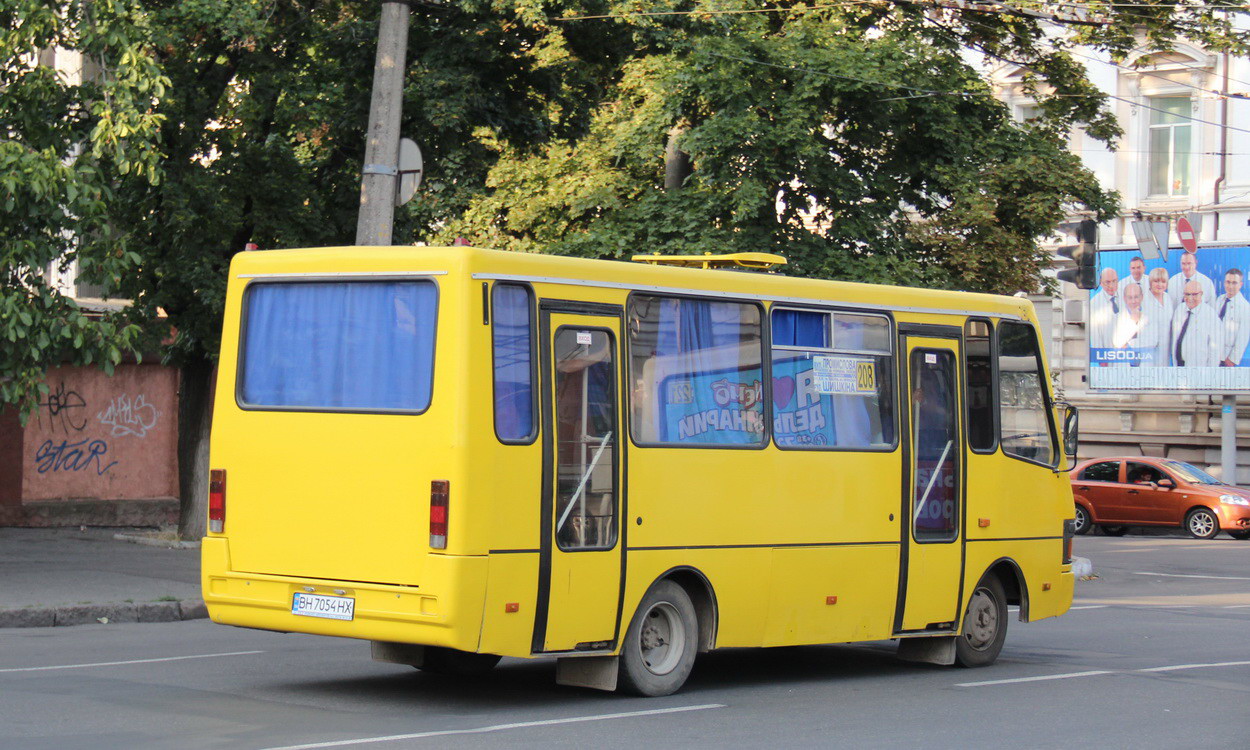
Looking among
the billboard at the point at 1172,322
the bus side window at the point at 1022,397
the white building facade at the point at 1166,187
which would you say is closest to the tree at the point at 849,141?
the bus side window at the point at 1022,397

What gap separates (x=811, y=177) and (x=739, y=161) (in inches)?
36.3

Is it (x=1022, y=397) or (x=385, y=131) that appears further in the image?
(x=385, y=131)

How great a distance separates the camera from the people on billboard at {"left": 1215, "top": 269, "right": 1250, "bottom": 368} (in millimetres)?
39875

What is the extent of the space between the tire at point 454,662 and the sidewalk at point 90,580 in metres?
4.49

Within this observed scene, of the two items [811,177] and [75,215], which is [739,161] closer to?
[811,177]

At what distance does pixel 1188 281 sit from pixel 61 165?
3188 cm

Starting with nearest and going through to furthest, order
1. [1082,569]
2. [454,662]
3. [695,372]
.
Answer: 1. [695,372]
2. [454,662]
3. [1082,569]

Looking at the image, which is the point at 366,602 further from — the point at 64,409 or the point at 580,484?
the point at 64,409

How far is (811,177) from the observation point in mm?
20891

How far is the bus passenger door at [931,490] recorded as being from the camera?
12.3 meters

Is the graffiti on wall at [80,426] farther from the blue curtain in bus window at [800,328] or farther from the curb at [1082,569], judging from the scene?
the blue curtain in bus window at [800,328]

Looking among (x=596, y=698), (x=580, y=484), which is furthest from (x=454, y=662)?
(x=580, y=484)

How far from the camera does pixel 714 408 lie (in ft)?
36.0

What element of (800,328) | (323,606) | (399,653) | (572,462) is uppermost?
(800,328)
